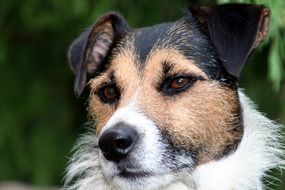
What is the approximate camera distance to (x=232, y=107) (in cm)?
548

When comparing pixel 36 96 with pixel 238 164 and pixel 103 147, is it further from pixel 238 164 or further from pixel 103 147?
pixel 103 147

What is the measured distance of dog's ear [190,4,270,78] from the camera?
5.33 metres

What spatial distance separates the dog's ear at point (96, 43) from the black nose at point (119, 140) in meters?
0.87

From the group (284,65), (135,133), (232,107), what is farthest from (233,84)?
(284,65)

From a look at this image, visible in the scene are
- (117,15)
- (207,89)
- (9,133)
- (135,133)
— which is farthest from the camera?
(9,133)

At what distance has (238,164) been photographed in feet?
17.8

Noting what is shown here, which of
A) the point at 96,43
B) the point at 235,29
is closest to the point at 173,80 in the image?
the point at 235,29

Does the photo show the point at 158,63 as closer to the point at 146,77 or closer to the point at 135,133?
the point at 146,77

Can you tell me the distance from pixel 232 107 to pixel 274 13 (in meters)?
1.07

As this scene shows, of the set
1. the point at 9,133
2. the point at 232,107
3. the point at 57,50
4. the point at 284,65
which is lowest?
the point at 9,133

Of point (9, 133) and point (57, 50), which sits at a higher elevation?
point (57, 50)

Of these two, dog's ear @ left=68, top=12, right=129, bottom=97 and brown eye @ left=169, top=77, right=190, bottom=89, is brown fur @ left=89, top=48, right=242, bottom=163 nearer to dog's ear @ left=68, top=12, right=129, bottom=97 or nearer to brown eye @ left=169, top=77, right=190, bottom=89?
brown eye @ left=169, top=77, right=190, bottom=89

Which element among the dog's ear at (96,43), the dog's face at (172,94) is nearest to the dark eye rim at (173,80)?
the dog's face at (172,94)

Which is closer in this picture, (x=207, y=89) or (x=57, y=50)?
(x=207, y=89)
